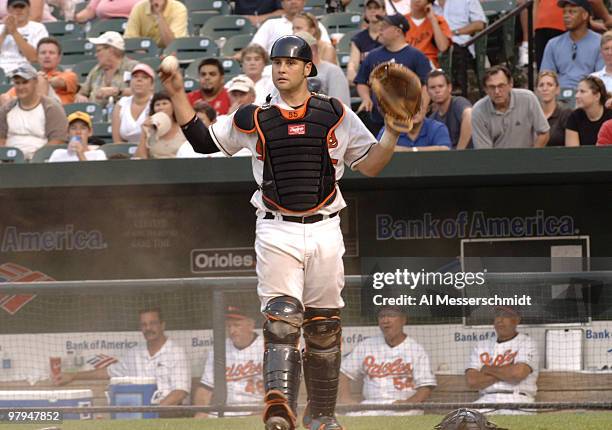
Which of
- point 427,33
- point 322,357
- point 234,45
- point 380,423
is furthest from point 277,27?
point 322,357

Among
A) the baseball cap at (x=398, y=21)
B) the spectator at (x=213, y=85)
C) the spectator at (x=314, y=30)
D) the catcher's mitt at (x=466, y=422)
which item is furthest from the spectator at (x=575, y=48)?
the catcher's mitt at (x=466, y=422)

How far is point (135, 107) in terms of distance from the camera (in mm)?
9531

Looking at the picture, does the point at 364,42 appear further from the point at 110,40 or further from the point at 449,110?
the point at 110,40

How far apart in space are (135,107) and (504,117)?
10.3 feet

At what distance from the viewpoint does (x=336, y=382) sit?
5.19 m

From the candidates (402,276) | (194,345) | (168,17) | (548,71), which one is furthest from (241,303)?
(168,17)

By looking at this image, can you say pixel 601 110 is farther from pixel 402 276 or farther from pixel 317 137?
pixel 317 137

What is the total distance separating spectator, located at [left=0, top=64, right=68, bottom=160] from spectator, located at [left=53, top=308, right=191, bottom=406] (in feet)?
10.0

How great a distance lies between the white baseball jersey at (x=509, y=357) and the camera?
6.79m

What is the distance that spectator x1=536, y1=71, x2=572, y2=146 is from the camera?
344 inches

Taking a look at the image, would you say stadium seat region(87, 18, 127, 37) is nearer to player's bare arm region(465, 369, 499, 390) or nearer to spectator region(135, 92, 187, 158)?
spectator region(135, 92, 187, 158)

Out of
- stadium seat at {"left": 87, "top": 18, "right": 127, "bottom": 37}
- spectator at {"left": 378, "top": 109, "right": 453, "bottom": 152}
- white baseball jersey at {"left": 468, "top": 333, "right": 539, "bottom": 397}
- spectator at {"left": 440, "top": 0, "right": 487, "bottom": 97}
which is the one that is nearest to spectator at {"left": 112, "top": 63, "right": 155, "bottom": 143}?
spectator at {"left": 378, "top": 109, "right": 453, "bottom": 152}

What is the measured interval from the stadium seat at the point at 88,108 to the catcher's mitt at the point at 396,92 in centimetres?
583

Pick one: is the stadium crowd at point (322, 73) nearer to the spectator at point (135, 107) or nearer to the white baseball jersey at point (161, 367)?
the spectator at point (135, 107)
